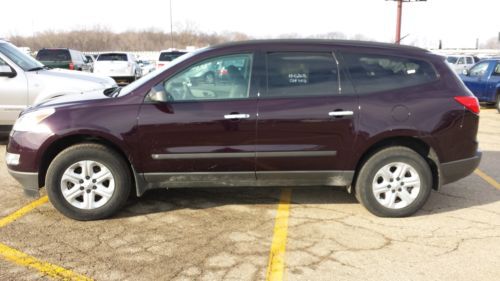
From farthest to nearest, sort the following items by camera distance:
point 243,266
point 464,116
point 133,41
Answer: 1. point 133,41
2. point 464,116
3. point 243,266

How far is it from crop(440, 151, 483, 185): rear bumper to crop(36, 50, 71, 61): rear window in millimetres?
16168

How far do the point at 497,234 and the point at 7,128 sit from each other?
720 centimetres

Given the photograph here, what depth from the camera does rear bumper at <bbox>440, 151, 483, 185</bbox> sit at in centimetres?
448

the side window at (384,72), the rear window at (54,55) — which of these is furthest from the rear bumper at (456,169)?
the rear window at (54,55)

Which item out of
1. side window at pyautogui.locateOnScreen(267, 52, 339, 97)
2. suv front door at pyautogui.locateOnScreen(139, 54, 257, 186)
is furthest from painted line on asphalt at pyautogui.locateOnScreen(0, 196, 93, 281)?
side window at pyautogui.locateOnScreen(267, 52, 339, 97)

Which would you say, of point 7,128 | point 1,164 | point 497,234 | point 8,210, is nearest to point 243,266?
point 497,234

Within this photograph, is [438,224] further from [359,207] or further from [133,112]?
[133,112]

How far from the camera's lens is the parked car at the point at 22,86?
7.30m

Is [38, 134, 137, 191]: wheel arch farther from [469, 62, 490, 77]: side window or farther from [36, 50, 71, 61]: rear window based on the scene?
[36, 50, 71, 61]: rear window

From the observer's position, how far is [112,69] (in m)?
19.1

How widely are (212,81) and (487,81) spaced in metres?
11.4

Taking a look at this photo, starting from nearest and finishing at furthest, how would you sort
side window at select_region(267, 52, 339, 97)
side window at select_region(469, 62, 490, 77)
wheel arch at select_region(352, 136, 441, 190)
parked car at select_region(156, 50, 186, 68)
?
1. side window at select_region(267, 52, 339, 97)
2. wheel arch at select_region(352, 136, 441, 190)
3. side window at select_region(469, 62, 490, 77)
4. parked car at select_region(156, 50, 186, 68)

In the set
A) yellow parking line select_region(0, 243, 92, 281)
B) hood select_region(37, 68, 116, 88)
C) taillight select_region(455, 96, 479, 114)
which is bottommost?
yellow parking line select_region(0, 243, 92, 281)

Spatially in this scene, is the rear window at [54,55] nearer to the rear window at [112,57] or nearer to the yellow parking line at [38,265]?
the rear window at [112,57]
